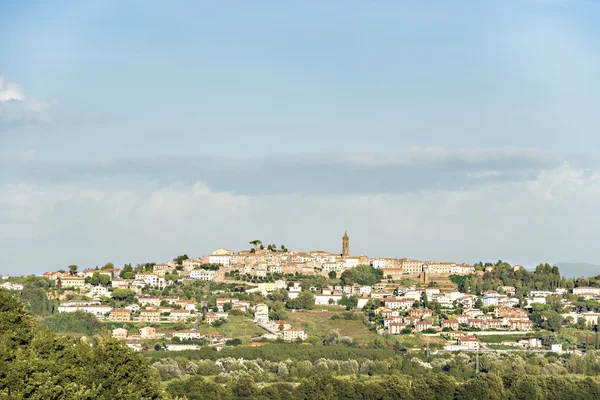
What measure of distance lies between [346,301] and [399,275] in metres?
16.0

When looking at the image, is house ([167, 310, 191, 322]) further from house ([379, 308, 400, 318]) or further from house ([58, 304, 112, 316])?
house ([379, 308, 400, 318])

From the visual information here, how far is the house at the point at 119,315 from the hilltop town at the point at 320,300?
11cm

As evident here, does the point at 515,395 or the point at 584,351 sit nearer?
the point at 515,395

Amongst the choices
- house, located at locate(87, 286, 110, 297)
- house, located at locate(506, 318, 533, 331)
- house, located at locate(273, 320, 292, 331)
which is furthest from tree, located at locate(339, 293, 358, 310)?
house, located at locate(87, 286, 110, 297)

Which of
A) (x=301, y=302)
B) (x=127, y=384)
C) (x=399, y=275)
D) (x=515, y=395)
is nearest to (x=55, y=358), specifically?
(x=127, y=384)

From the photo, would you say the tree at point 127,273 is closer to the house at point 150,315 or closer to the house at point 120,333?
the house at point 150,315

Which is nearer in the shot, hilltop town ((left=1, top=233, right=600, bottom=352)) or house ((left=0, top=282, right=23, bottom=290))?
hilltop town ((left=1, top=233, right=600, bottom=352))

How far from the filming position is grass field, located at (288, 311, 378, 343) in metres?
84.3

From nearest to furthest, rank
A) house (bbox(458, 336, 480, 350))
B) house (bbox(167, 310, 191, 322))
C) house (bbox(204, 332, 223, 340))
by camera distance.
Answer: house (bbox(204, 332, 223, 340)) → house (bbox(458, 336, 480, 350)) → house (bbox(167, 310, 191, 322))

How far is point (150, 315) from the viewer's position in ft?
285

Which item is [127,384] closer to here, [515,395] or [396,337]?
[515,395]

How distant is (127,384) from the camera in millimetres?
29266

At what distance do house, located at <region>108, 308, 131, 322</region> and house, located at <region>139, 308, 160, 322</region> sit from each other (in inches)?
42.6

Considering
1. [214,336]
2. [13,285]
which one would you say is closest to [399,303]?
[214,336]
